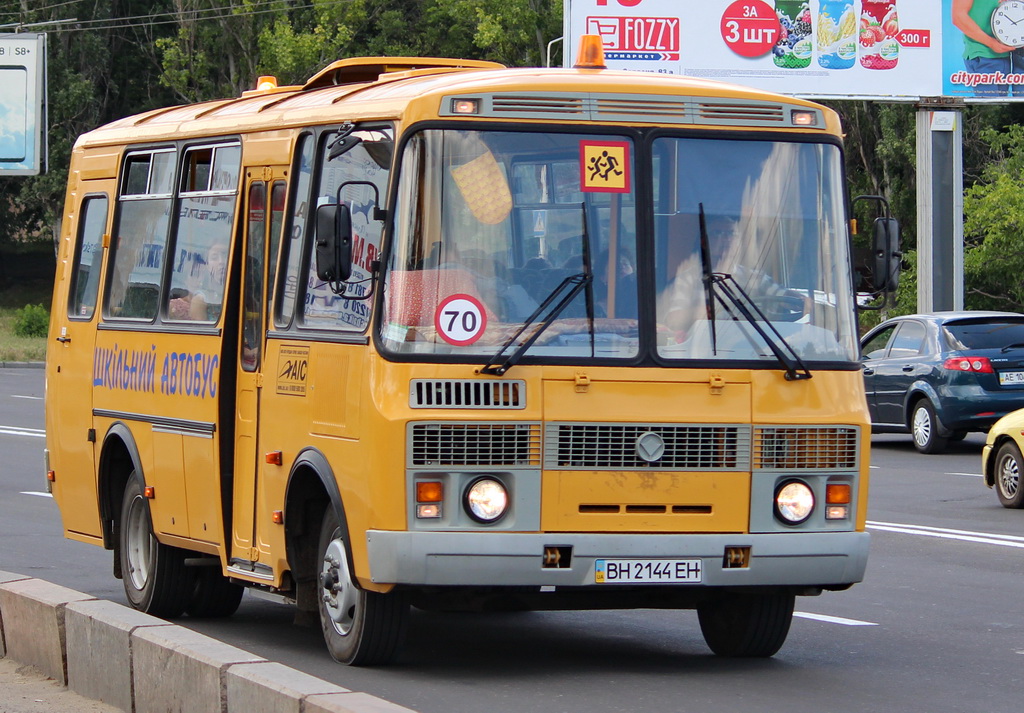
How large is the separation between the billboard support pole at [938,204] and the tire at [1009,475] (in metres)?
19.0

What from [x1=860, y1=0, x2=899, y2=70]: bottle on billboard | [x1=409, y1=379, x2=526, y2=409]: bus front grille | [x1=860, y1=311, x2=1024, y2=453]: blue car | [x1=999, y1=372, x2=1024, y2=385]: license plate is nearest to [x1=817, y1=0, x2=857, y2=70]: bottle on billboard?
[x1=860, y1=0, x2=899, y2=70]: bottle on billboard

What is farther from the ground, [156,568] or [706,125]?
[706,125]

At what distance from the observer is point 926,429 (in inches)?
902

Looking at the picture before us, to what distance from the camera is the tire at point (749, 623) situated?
8859 mm

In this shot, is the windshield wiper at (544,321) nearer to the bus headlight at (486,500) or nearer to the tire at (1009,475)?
the bus headlight at (486,500)

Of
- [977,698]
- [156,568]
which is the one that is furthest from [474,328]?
[156,568]

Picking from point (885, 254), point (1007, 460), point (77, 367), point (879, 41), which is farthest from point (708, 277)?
point (879, 41)

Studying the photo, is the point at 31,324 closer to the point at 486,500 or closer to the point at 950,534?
the point at 950,534

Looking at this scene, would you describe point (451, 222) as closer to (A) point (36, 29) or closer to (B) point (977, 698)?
(B) point (977, 698)

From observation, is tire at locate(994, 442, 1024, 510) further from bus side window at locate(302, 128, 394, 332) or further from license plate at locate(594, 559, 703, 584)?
bus side window at locate(302, 128, 394, 332)

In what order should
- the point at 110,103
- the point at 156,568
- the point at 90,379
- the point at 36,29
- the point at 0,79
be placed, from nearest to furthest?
the point at 156,568
the point at 90,379
the point at 0,79
the point at 36,29
the point at 110,103

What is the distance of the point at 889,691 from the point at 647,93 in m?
2.82

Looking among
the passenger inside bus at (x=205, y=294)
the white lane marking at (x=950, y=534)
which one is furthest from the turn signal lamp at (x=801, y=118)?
the white lane marking at (x=950, y=534)

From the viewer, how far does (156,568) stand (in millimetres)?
10625
